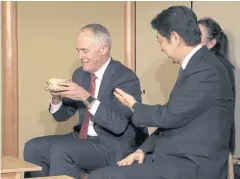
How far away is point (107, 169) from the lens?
7.13 feet

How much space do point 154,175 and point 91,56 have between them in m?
0.95

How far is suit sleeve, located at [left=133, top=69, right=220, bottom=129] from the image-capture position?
2.08 m

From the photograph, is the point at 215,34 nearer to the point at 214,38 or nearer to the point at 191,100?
the point at 214,38

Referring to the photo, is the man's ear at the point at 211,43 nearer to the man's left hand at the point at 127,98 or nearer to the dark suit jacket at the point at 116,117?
the dark suit jacket at the point at 116,117

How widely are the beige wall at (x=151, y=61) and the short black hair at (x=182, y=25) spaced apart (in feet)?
5.03

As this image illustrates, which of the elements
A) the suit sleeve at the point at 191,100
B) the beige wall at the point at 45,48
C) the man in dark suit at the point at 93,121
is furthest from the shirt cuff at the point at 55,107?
the beige wall at the point at 45,48

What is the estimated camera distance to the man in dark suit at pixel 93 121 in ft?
8.63

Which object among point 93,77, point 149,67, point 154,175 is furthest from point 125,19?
point 154,175

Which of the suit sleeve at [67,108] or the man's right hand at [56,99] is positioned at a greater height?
the man's right hand at [56,99]

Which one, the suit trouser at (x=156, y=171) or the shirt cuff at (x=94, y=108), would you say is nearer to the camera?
the suit trouser at (x=156, y=171)

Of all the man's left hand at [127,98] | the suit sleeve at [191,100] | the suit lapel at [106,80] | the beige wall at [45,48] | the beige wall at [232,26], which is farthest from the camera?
the beige wall at [45,48]

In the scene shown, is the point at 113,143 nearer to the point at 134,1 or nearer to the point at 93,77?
the point at 93,77

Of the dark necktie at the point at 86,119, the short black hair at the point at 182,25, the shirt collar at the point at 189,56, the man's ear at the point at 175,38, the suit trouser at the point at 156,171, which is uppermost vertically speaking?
the short black hair at the point at 182,25

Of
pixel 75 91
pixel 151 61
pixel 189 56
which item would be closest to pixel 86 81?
pixel 75 91
